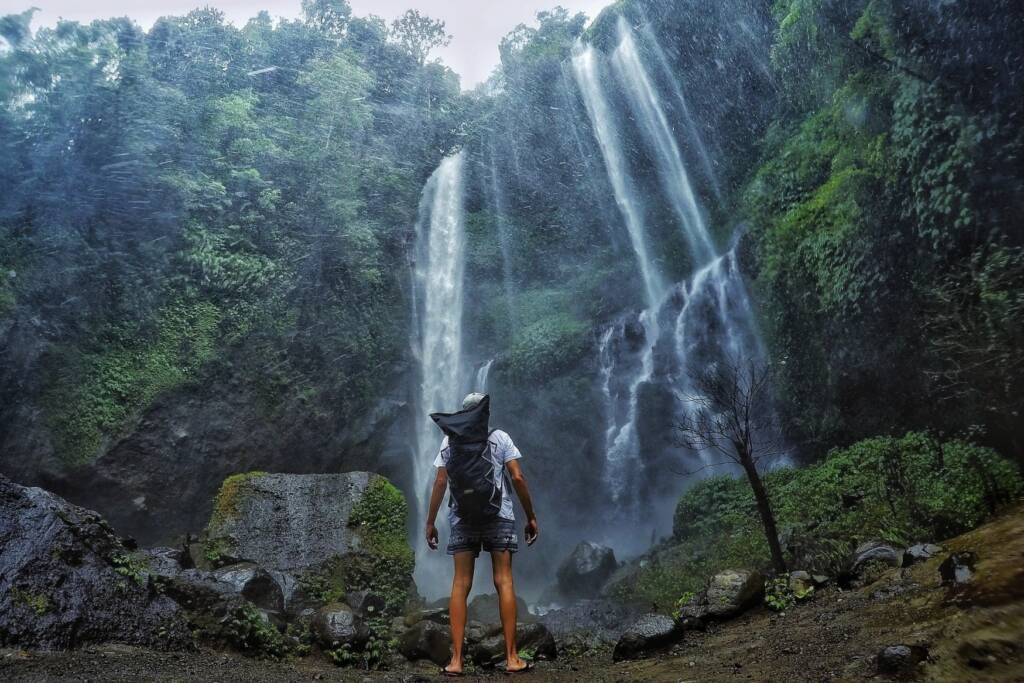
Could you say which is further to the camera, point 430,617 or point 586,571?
point 586,571

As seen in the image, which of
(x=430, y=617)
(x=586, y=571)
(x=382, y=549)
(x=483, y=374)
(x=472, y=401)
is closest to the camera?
(x=472, y=401)

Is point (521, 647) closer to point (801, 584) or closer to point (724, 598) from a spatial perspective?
point (724, 598)

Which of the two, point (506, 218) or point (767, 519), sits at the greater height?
point (506, 218)

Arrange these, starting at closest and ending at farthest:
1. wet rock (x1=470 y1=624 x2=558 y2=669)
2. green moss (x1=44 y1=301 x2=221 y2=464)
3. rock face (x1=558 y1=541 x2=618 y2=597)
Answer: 1. wet rock (x1=470 y1=624 x2=558 y2=669)
2. green moss (x1=44 y1=301 x2=221 y2=464)
3. rock face (x1=558 y1=541 x2=618 y2=597)

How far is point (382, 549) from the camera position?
8789mm

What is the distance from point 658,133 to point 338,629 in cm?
2085

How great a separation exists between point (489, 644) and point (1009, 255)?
25.0 feet

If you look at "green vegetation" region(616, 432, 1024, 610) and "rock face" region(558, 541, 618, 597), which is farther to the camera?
"rock face" region(558, 541, 618, 597)

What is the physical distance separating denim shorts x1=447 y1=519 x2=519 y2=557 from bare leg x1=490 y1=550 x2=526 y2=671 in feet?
0.23

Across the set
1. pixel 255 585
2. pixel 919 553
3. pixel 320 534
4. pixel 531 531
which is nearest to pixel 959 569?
Answer: pixel 919 553

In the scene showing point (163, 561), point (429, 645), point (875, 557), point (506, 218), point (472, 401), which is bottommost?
point (429, 645)

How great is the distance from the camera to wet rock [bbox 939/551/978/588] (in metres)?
3.36

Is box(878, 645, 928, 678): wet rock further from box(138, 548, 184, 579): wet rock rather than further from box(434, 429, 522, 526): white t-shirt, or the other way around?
box(138, 548, 184, 579): wet rock

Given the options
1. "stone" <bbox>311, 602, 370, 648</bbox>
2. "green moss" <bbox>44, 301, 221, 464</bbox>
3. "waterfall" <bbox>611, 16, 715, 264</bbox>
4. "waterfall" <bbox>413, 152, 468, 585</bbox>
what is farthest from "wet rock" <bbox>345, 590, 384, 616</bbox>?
"waterfall" <bbox>611, 16, 715, 264</bbox>
